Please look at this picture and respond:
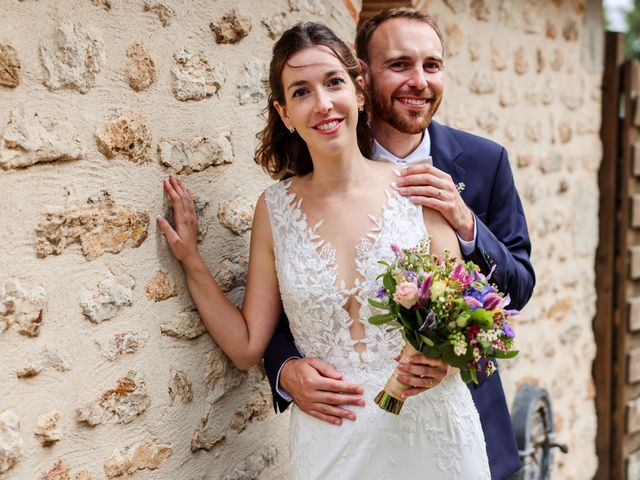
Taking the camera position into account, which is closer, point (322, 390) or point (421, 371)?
point (421, 371)

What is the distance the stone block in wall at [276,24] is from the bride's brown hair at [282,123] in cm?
29

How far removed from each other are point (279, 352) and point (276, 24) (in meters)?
1.18

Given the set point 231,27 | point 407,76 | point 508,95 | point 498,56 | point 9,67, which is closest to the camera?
point 9,67

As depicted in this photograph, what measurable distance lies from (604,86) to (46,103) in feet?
16.0

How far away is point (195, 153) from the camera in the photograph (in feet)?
9.07

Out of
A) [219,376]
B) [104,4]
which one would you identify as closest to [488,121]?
[219,376]

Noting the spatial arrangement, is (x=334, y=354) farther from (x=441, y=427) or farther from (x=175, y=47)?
(x=175, y=47)

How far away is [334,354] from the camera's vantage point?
8.76ft

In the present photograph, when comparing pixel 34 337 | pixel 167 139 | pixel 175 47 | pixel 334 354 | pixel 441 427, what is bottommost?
pixel 441 427

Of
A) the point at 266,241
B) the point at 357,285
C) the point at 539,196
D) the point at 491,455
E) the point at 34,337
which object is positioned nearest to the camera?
the point at 34,337

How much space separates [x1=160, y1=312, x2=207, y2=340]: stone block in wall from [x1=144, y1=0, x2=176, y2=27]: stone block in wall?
885mm

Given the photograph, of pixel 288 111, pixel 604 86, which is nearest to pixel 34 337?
pixel 288 111

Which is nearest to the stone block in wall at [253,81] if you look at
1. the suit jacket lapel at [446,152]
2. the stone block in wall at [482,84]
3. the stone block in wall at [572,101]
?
the suit jacket lapel at [446,152]

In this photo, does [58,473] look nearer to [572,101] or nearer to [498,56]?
[498,56]
